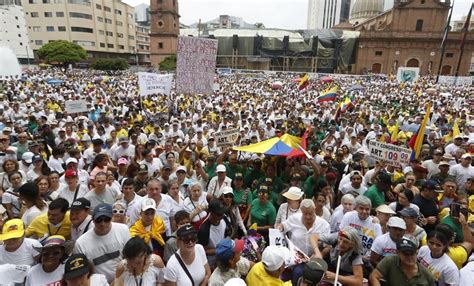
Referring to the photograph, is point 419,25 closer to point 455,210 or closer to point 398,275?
point 455,210

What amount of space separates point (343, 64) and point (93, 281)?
64.4 m

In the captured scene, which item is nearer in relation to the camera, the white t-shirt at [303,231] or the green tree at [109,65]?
the white t-shirt at [303,231]

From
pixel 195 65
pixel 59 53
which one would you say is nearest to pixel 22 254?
pixel 195 65

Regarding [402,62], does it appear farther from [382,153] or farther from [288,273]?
[288,273]

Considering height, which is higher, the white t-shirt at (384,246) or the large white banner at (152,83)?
the large white banner at (152,83)

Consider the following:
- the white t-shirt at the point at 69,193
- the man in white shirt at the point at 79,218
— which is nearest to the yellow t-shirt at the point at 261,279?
the man in white shirt at the point at 79,218

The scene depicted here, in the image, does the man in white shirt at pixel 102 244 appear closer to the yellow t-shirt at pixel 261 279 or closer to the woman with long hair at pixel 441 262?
the yellow t-shirt at pixel 261 279

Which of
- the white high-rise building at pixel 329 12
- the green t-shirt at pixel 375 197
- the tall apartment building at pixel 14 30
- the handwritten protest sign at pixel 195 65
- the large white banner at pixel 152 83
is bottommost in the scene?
the green t-shirt at pixel 375 197

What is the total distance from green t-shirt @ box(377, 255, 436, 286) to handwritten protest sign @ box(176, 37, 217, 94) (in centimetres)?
747

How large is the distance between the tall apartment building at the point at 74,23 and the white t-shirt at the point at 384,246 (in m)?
77.6

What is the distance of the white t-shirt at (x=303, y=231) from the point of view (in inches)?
140

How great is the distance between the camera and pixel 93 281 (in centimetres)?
248

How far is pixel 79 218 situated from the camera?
10.5 feet

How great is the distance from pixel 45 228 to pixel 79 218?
1.55 ft
